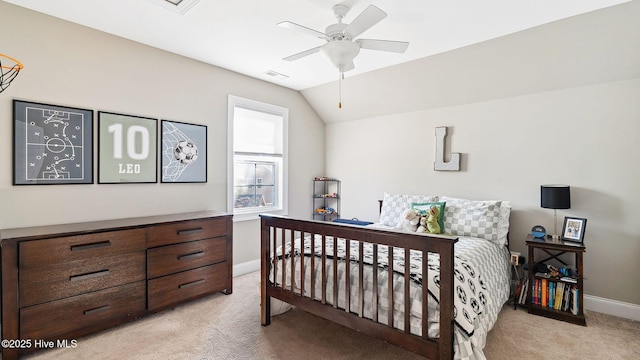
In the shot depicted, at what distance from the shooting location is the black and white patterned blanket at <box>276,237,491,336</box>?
5.79ft

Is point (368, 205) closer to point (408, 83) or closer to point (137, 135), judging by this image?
point (408, 83)

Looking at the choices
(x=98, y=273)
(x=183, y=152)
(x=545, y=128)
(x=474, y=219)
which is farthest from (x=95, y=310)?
(x=545, y=128)

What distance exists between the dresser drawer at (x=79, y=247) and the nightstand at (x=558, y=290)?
351cm

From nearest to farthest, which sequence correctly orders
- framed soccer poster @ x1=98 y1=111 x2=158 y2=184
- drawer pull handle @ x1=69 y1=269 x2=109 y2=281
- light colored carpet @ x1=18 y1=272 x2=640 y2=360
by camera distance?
light colored carpet @ x1=18 y1=272 x2=640 y2=360 → drawer pull handle @ x1=69 y1=269 x2=109 y2=281 → framed soccer poster @ x1=98 y1=111 x2=158 y2=184

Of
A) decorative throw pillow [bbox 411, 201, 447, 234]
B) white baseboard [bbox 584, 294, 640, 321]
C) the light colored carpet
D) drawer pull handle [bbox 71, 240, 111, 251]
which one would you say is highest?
decorative throw pillow [bbox 411, 201, 447, 234]

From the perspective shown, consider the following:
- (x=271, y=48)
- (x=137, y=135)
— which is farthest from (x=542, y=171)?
(x=137, y=135)

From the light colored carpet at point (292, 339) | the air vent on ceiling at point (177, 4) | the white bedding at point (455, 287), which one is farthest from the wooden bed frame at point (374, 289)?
the air vent on ceiling at point (177, 4)

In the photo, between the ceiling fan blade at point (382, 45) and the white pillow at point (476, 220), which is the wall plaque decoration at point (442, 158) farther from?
the ceiling fan blade at point (382, 45)

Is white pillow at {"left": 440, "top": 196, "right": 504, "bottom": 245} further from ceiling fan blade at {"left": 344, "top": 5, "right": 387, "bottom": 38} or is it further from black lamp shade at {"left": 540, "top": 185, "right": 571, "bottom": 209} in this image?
ceiling fan blade at {"left": 344, "top": 5, "right": 387, "bottom": 38}

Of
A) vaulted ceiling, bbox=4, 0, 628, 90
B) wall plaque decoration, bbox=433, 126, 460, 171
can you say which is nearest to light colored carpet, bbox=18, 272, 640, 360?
wall plaque decoration, bbox=433, 126, 460, 171

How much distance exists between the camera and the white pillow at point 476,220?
303 centimetres

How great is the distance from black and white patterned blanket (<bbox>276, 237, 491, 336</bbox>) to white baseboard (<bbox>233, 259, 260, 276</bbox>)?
155 cm

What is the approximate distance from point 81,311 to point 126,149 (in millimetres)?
1412

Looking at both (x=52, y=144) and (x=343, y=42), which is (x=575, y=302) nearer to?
(x=343, y=42)
